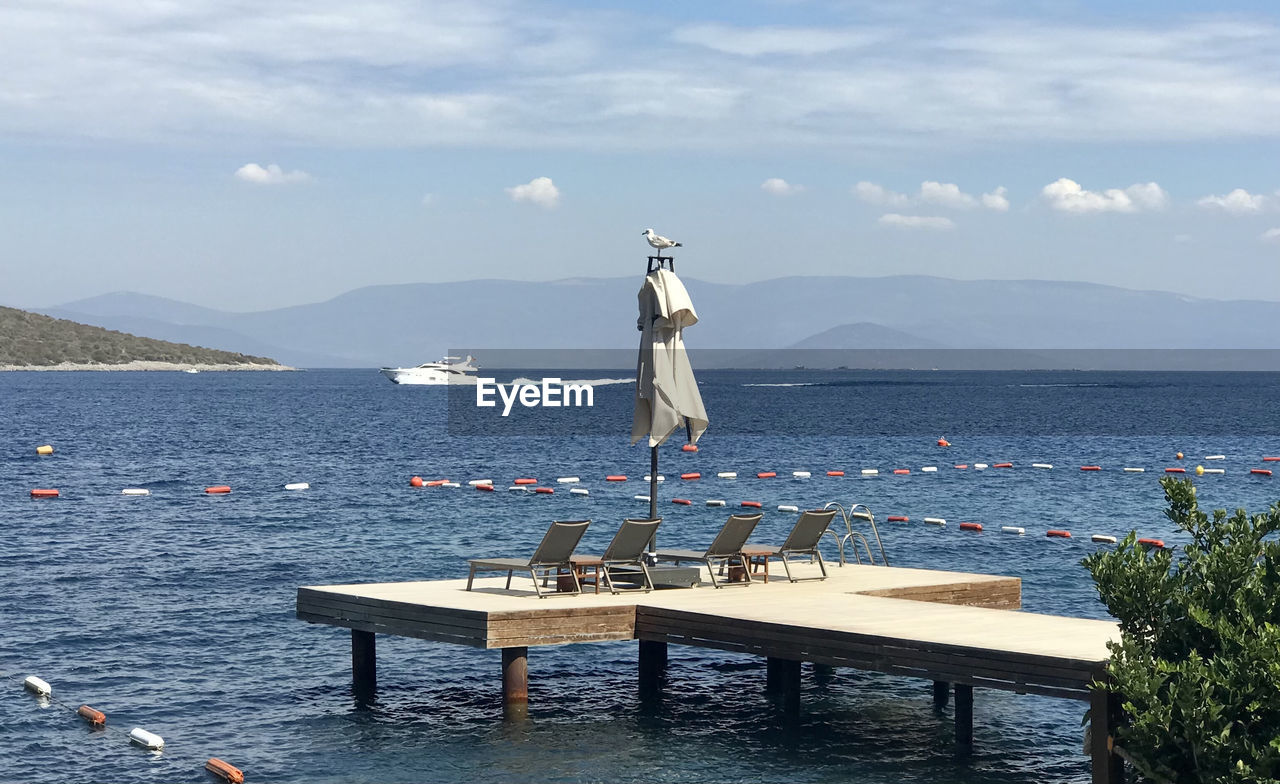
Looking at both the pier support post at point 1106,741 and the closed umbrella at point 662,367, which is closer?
the pier support post at point 1106,741

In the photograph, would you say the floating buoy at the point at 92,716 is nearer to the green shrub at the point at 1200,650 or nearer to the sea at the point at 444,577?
the sea at the point at 444,577

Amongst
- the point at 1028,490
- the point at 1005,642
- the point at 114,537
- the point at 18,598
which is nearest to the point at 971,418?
the point at 1028,490

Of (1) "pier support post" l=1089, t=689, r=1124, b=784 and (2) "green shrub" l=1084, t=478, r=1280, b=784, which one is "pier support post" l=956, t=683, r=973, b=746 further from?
(2) "green shrub" l=1084, t=478, r=1280, b=784

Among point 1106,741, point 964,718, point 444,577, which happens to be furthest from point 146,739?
point 444,577

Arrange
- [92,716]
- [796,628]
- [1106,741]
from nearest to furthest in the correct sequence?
[1106,741]
[796,628]
[92,716]

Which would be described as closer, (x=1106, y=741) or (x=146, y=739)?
(x=1106, y=741)

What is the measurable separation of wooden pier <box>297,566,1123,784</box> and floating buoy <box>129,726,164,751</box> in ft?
7.53

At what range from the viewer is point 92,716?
17344 mm

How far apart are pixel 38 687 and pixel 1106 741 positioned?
42.9 feet

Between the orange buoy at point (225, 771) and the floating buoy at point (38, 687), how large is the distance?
4400 mm

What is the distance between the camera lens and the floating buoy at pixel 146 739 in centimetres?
1614

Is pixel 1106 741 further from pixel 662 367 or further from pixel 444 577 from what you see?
pixel 444 577

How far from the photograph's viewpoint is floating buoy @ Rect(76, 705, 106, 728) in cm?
1727

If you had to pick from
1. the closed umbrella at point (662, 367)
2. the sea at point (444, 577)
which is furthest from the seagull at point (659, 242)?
the sea at point (444, 577)
